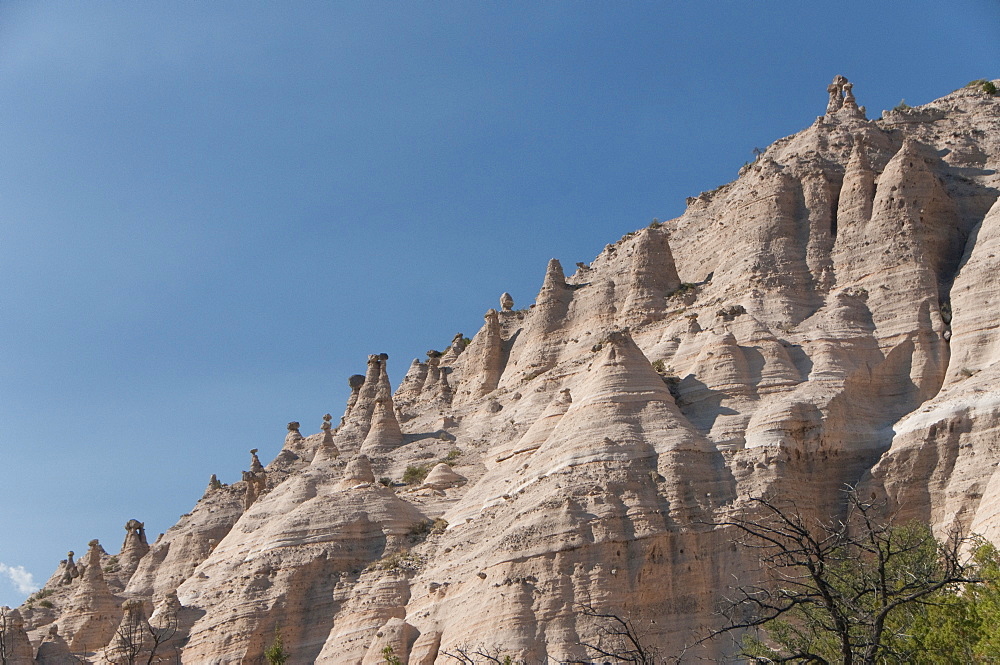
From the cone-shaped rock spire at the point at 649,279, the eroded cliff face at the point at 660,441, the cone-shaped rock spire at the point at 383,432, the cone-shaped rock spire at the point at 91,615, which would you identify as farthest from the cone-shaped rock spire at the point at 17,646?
the cone-shaped rock spire at the point at 649,279

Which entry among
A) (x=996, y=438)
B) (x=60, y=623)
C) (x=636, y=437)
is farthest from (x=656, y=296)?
(x=60, y=623)

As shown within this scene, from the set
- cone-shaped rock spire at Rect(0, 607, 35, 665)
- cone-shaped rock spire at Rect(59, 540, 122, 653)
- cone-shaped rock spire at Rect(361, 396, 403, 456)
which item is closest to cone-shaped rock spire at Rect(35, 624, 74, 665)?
cone-shaped rock spire at Rect(0, 607, 35, 665)

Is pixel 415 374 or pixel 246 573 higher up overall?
pixel 415 374

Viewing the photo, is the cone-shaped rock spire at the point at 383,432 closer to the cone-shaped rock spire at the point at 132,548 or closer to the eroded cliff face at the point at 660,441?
the eroded cliff face at the point at 660,441

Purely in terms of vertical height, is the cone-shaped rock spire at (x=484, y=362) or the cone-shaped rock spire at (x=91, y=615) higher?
the cone-shaped rock spire at (x=484, y=362)

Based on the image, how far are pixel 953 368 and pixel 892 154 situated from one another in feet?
57.6

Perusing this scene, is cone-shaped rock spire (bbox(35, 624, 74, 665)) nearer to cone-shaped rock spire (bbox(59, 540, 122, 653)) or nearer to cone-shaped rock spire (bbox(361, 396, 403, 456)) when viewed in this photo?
cone-shaped rock spire (bbox(59, 540, 122, 653))

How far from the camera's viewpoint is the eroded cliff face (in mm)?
42344

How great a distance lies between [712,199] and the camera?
231 ft

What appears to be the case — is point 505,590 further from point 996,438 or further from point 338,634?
point 996,438

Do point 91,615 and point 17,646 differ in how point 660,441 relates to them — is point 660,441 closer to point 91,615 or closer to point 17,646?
point 17,646

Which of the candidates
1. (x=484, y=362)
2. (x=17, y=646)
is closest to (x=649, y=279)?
(x=484, y=362)

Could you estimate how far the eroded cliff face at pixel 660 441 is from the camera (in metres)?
42.3

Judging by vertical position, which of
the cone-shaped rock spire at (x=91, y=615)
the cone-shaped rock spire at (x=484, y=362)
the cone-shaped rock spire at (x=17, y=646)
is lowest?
the cone-shaped rock spire at (x=17, y=646)
